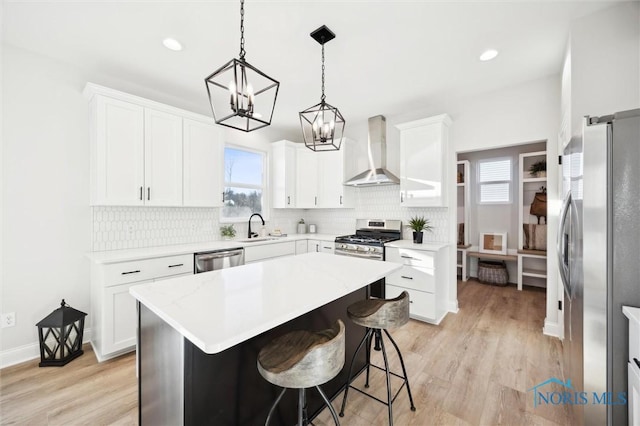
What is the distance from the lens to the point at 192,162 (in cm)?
325

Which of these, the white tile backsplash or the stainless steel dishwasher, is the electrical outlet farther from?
the stainless steel dishwasher

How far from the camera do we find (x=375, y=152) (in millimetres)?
4148

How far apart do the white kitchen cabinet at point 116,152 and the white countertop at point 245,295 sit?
5.50 ft

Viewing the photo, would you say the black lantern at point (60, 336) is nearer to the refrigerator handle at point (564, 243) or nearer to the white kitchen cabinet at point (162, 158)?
the white kitchen cabinet at point (162, 158)

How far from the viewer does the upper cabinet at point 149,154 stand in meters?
2.62

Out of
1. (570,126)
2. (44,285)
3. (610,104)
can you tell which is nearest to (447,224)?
(570,126)

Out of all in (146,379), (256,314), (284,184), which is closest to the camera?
(256,314)

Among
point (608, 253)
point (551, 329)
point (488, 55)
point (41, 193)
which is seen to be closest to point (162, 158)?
point (41, 193)

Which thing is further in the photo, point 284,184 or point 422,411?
point 284,184

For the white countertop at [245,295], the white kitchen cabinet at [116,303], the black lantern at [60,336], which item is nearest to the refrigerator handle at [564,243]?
the white countertop at [245,295]

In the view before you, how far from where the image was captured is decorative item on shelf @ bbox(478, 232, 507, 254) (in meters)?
4.95

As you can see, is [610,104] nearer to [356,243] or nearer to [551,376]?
[551,376]

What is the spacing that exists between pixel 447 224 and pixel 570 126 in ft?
5.76

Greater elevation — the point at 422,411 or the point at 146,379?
the point at 146,379
